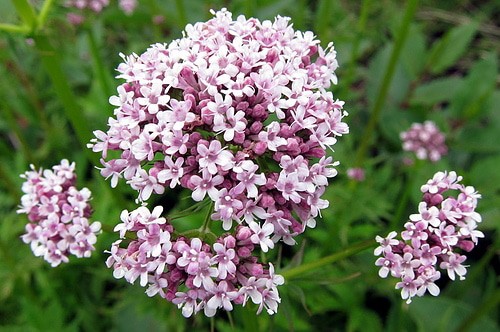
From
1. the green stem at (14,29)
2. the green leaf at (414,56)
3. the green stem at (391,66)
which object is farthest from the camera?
the green leaf at (414,56)

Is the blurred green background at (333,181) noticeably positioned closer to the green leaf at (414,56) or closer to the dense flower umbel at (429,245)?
the green leaf at (414,56)

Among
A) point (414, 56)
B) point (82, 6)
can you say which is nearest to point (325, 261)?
point (82, 6)

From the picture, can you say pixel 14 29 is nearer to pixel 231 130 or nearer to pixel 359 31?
pixel 231 130

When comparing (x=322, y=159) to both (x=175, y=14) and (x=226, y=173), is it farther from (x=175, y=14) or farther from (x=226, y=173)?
(x=175, y=14)

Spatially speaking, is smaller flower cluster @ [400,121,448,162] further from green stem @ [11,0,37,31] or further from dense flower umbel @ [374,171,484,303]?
green stem @ [11,0,37,31]

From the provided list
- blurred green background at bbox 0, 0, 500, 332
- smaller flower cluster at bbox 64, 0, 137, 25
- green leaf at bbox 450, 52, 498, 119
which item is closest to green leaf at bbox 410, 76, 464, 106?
blurred green background at bbox 0, 0, 500, 332

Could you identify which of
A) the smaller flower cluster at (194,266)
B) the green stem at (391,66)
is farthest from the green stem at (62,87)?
the green stem at (391,66)
